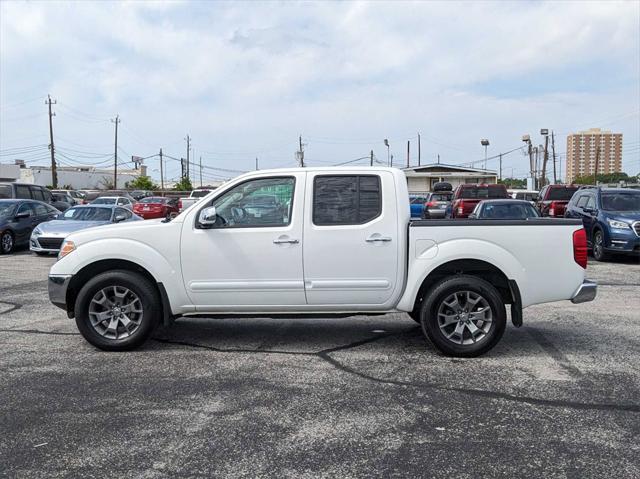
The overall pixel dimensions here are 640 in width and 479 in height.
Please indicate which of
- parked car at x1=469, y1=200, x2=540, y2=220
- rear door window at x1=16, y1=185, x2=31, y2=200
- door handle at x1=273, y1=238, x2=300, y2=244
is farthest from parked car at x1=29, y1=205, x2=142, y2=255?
door handle at x1=273, y1=238, x2=300, y2=244

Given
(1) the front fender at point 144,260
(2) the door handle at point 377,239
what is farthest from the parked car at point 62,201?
(2) the door handle at point 377,239

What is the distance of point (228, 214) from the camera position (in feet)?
21.1

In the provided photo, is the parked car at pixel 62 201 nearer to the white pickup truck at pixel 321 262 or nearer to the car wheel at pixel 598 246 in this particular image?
the car wheel at pixel 598 246

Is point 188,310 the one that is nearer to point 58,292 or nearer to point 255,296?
point 255,296

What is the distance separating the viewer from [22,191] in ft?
75.5

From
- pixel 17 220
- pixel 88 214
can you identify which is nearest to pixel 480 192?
pixel 88 214

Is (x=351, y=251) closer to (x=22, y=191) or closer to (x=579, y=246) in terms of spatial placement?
(x=579, y=246)

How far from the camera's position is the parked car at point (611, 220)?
1424cm

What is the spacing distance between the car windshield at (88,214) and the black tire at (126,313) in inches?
445

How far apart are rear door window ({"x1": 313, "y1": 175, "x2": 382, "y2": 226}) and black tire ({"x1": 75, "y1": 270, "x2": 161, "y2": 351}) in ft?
5.95

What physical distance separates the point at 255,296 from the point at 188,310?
0.71m

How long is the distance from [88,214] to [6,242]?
241 cm

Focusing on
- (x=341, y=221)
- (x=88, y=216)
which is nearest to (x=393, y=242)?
(x=341, y=221)

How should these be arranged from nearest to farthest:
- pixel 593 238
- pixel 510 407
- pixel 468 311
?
1. pixel 510 407
2. pixel 468 311
3. pixel 593 238
